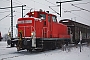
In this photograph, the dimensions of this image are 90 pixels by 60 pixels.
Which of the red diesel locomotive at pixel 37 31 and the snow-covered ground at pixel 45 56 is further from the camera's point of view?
the red diesel locomotive at pixel 37 31

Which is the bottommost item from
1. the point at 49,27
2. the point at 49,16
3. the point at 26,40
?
the point at 26,40

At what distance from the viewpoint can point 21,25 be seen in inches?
588

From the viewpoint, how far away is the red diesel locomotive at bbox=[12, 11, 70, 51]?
13.7m

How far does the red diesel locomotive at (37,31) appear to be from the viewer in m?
13.7

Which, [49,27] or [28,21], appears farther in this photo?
[49,27]

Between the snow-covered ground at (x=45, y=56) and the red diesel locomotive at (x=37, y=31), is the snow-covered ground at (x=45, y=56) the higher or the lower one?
the lower one

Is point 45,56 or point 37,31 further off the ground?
point 37,31

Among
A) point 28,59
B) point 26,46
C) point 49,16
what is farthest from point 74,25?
point 28,59

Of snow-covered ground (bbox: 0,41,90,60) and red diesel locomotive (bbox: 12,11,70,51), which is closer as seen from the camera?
snow-covered ground (bbox: 0,41,90,60)

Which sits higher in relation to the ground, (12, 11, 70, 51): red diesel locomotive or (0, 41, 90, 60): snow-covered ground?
(12, 11, 70, 51): red diesel locomotive

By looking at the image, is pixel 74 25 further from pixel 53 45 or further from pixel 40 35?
pixel 40 35

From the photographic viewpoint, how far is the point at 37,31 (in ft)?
48.8

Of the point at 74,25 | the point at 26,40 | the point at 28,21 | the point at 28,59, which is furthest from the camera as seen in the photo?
the point at 74,25

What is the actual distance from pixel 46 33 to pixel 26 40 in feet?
9.80
